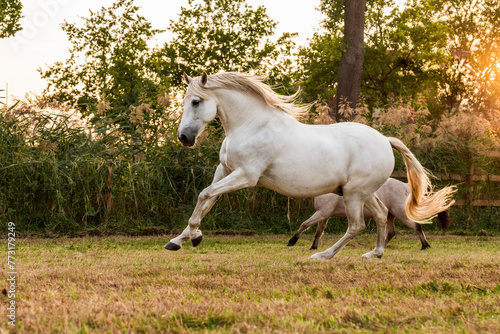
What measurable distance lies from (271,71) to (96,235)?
28.3 metres

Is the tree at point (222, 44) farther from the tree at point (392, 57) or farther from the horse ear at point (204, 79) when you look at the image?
the horse ear at point (204, 79)

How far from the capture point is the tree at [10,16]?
29.2 m

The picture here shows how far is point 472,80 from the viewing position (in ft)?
125

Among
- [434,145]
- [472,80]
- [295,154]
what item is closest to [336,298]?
[295,154]

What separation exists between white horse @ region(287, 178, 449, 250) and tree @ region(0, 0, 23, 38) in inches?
1016

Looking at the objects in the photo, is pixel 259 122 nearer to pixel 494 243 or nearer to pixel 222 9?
pixel 494 243

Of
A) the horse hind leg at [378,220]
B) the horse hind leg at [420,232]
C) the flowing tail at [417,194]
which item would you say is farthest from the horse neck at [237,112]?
the horse hind leg at [420,232]

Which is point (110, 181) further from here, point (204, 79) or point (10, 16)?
point (10, 16)

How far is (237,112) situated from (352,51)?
1087 centimetres

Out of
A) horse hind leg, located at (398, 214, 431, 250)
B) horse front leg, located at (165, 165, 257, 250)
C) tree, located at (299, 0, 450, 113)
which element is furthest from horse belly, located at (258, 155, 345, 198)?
tree, located at (299, 0, 450, 113)

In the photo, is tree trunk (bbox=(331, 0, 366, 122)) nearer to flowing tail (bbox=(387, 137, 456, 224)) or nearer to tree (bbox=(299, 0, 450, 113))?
flowing tail (bbox=(387, 137, 456, 224))

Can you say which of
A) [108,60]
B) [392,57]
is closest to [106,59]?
[108,60]

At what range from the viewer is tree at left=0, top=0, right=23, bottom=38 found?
29.2 metres

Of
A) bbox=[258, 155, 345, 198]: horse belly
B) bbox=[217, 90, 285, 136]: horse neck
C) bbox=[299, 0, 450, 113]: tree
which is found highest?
bbox=[299, 0, 450, 113]: tree
